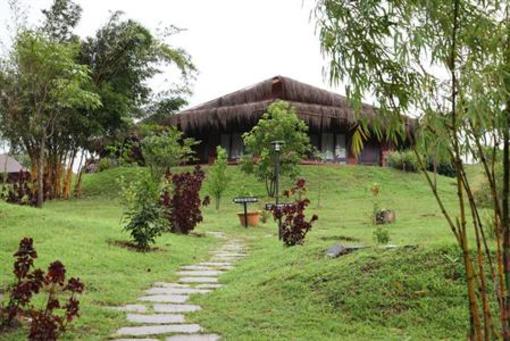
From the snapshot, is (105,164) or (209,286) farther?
(105,164)

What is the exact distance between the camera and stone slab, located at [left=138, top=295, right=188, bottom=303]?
A: 583cm

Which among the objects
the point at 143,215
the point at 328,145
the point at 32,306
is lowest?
the point at 32,306

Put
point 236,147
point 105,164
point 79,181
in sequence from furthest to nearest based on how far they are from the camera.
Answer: point 236,147 < point 105,164 < point 79,181

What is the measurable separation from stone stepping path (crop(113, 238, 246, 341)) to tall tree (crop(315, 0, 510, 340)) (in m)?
2.19

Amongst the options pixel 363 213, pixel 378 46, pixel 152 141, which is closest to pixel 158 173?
pixel 152 141

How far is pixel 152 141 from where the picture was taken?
52.6ft

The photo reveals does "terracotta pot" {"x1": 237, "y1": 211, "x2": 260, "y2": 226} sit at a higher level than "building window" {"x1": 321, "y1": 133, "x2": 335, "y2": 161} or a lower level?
lower

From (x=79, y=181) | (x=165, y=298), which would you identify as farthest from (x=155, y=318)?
(x=79, y=181)

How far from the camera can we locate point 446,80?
2977 mm

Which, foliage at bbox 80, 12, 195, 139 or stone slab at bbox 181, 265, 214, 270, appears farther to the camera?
foliage at bbox 80, 12, 195, 139

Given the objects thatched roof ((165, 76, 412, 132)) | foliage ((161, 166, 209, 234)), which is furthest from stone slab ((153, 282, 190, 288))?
thatched roof ((165, 76, 412, 132))

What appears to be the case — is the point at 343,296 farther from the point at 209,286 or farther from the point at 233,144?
the point at 233,144

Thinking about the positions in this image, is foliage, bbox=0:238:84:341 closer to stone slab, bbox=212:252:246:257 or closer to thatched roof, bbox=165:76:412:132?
stone slab, bbox=212:252:246:257

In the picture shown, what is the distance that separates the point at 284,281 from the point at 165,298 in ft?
4.12
